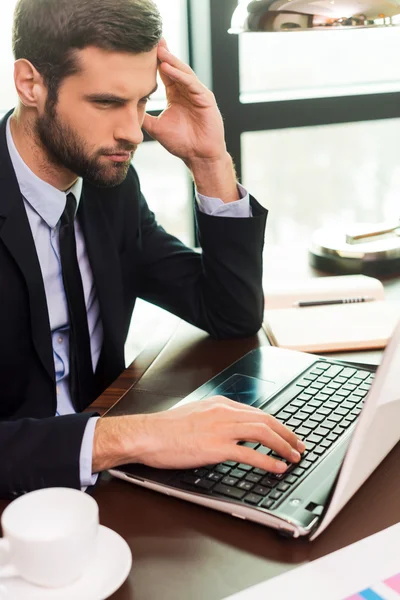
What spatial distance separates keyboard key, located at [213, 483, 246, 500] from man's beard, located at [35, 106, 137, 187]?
2.34ft

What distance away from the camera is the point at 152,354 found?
4.39 ft

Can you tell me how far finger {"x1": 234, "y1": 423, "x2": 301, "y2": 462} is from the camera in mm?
929

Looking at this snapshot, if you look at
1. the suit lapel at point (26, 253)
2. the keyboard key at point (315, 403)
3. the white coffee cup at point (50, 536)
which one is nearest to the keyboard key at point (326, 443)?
the keyboard key at point (315, 403)

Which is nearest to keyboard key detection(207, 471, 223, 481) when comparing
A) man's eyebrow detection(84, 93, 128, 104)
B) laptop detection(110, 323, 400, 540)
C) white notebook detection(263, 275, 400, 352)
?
laptop detection(110, 323, 400, 540)

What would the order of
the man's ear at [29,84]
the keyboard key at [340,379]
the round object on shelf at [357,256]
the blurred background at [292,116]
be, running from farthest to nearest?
1. the blurred background at [292,116]
2. the round object on shelf at [357,256]
3. the man's ear at [29,84]
4. the keyboard key at [340,379]

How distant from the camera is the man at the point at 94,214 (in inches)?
51.5

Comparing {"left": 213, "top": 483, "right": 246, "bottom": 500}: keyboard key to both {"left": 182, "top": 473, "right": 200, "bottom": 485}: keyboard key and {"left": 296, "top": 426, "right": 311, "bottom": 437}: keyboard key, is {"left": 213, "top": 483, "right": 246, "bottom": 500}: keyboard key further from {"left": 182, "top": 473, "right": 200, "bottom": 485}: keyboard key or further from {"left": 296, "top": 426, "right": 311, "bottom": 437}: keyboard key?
{"left": 296, "top": 426, "right": 311, "bottom": 437}: keyboard key

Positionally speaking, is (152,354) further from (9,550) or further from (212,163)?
(9,550)

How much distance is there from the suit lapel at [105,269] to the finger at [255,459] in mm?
608

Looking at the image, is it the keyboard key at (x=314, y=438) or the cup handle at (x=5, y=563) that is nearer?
the cup handle at (x=5, y=563)

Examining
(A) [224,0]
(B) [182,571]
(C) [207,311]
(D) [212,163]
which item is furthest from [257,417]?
(A) [224,0]

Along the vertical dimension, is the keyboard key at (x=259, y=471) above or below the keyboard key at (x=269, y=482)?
below

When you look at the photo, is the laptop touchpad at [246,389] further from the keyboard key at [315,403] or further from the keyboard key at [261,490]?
the keyboard key at [261,490]

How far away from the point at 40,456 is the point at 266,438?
0.27 m
